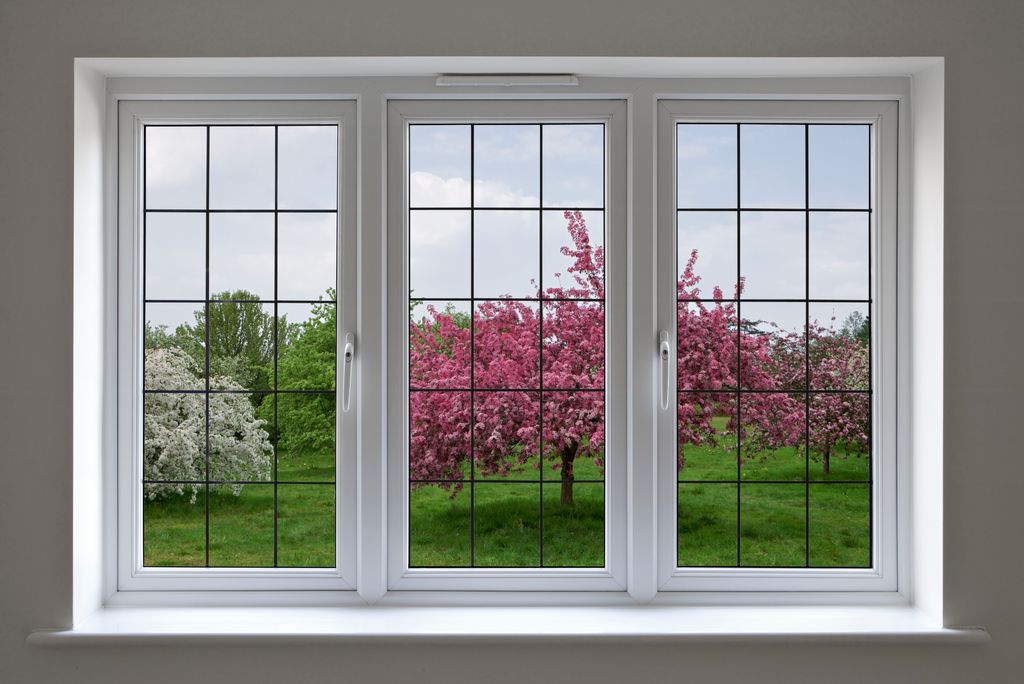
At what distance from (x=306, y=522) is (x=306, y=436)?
0.25 metres

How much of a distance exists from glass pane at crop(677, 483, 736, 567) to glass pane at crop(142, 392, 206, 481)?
1.40m

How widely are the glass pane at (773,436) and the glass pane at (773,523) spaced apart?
39mm

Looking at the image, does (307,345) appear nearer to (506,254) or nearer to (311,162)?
(311,162)

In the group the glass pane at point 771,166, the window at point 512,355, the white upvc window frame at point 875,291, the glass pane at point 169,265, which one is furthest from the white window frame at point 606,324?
the glass pane at point 169,265

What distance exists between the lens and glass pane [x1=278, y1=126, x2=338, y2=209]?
1.96 metres

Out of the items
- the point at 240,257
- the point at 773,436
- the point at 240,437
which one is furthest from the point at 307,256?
the point at 773,436

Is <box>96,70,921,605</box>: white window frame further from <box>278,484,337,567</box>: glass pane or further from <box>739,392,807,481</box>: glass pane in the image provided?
<box>739,392,807,481</box>: glass pane

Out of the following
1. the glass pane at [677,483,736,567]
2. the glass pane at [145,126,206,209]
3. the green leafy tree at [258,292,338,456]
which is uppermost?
the glass pane at [145,126,206,209]

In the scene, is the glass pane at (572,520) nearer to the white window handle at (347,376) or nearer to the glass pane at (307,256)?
the white window handle at (347,376)

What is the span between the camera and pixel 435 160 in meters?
1.97

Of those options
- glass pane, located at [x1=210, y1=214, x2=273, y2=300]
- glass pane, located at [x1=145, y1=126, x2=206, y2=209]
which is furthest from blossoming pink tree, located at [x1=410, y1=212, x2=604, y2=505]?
glass pane, located at [x1=145, y1=126, x2=206, y2=209]

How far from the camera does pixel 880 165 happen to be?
76.4 inches
